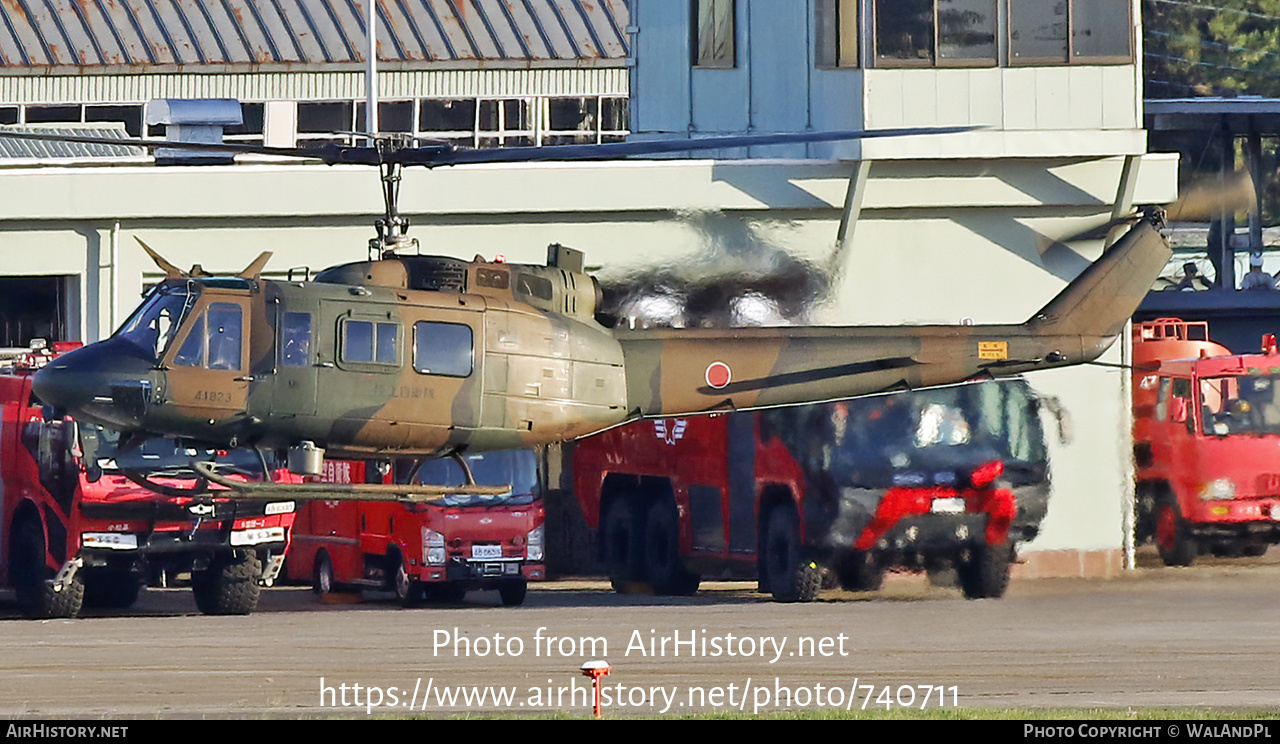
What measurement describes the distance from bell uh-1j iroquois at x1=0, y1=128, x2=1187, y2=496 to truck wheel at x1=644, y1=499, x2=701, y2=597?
7202 mm

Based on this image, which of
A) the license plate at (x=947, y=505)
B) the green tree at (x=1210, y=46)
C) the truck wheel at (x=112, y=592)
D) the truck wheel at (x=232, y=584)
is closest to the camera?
the license plate at (x=947, y=505)

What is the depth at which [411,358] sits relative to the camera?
54.9 ft

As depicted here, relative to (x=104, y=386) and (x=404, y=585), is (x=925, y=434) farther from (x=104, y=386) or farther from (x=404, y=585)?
(x=104, y=386)

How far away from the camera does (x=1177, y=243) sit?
1975 inches

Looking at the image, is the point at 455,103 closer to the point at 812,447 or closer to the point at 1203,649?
the point at 812,447

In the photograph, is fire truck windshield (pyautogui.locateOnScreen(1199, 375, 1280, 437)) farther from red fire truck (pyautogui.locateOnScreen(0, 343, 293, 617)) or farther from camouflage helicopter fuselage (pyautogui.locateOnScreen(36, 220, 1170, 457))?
red fire truck (pyautogui.locateOnScreen(0, 343, 293, 617))

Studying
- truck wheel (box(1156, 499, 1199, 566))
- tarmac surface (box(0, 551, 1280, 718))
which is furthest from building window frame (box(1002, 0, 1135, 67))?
tarmac surface (box(0, 551, 1280, 718))

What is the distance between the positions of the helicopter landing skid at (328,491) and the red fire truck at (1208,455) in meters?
14.2

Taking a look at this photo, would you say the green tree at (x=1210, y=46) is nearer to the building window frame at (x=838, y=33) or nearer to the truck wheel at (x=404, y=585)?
the building window frame at (x=838, y=33)

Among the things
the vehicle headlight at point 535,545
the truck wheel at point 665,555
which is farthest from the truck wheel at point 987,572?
the vehicle headlight at point 535,545

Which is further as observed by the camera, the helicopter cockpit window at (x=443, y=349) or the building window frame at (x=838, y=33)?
the building window frame at (x=838, y=33)

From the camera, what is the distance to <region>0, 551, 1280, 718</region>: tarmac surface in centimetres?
1491

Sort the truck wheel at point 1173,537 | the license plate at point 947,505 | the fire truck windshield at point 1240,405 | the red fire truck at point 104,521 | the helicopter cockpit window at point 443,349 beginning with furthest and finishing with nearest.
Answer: the truck wheel at point 1173,537
the fire truck windshield at point 1240,405
the license plate at point 947,505
the red fire truck at point 104,521
the helicopter cockpit window at point 443,349

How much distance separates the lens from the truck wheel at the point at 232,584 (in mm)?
22812
